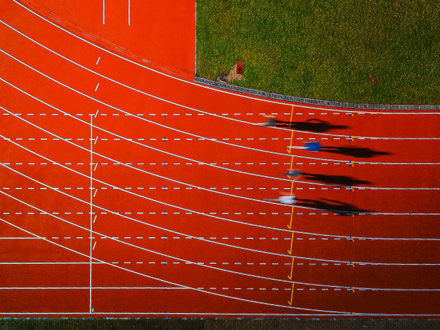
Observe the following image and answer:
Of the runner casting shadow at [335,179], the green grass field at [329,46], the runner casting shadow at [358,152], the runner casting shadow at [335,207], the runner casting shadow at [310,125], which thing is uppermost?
the green grass field at [329,46]

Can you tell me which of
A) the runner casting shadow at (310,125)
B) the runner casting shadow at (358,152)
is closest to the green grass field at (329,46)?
the runner casting shadow at (310,125)

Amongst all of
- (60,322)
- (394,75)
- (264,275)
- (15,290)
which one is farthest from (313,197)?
(15,290)

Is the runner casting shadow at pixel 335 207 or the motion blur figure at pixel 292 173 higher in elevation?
the motion blur figure at pixel 292 173

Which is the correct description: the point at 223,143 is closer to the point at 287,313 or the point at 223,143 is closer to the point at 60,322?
the point at 287,313

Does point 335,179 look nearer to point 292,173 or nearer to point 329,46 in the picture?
point 292,173

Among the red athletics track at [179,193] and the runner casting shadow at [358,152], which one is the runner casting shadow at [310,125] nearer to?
the red athletics track at [179,193]

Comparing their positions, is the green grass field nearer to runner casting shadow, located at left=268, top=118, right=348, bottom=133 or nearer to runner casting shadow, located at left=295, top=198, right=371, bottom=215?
runner casting shadow, located at left=268, top=118, right=348, bottom=133

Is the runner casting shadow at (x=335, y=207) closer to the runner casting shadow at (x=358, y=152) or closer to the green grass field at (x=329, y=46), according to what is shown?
the runner casting shadow at (x=358, y=152)
